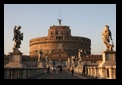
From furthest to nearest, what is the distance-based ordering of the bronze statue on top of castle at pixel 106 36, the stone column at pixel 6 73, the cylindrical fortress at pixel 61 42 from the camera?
1. the cylindrical fortress at pixel 61 42
2. the bronze statue on top of castle at pixel 106 36
3. the stone column at pixel 6 73

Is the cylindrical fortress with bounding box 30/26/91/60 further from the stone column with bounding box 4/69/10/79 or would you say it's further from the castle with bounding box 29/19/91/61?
the stone column with bounding box 4/69/10/79

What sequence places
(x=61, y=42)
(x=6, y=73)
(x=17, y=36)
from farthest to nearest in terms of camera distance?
(x=61, y=42)
(x=17, y=36)
(x=6, y=73)

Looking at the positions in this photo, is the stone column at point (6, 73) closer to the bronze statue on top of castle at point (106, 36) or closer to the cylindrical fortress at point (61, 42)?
the bronze statue on top of castle at point (106, 36)

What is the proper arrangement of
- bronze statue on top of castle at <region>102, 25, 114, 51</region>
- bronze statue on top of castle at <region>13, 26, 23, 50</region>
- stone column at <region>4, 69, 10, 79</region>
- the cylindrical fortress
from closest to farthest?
stone column at <region>4, 69, 10, 79</region>
bronze statue on top of castle at <region>102, 25, 114, 51</region>
bronze statue on top of castle at <region>13, 26, 23, 50</region>
the cylindrical fortress

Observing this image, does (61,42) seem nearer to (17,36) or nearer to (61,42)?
(61,42)

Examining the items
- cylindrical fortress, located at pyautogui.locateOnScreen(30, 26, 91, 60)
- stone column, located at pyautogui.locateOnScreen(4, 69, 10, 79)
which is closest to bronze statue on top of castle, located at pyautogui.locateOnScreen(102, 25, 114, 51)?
Answer: stone column, located at pyautogui.locateOnScreen(4, 69, 10, 79)

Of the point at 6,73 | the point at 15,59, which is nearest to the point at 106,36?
the point at 15,59

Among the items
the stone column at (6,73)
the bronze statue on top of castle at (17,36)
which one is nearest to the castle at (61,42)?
the bronze statue on top of castle at (17,36)
